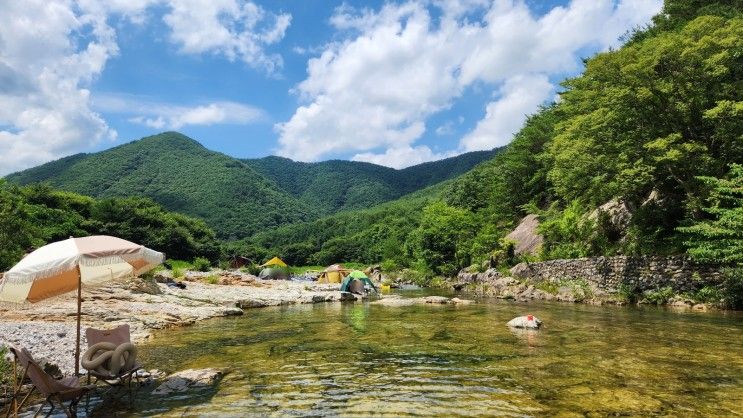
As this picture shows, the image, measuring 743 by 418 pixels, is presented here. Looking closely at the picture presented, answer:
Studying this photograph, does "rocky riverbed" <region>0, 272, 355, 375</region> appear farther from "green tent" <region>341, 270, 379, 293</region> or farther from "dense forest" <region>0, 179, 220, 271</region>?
"dense forest" <region>0, 179, 220, 271</region>

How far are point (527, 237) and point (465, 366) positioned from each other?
36.1 metres

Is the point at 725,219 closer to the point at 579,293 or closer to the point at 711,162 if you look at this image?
the point at 711,162

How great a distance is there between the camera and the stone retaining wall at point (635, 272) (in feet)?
75.5

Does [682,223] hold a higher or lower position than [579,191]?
lower

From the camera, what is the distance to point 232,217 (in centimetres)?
17425

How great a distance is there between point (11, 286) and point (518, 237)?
44.1m

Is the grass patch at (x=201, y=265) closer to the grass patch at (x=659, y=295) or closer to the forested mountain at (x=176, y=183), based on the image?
the grass patch at (x=659, y=295)

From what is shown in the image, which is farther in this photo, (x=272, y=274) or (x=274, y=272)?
(x=274, y=272)

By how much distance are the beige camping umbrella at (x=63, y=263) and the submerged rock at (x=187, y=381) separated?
1.81 m

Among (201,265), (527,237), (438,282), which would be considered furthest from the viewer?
(201,265)

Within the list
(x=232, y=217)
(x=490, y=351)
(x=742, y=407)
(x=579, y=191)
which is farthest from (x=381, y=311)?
(x=232, y=217)

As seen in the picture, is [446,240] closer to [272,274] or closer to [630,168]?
[272,274]

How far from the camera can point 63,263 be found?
27.7ft

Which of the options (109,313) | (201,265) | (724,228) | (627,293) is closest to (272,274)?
(201,265)
